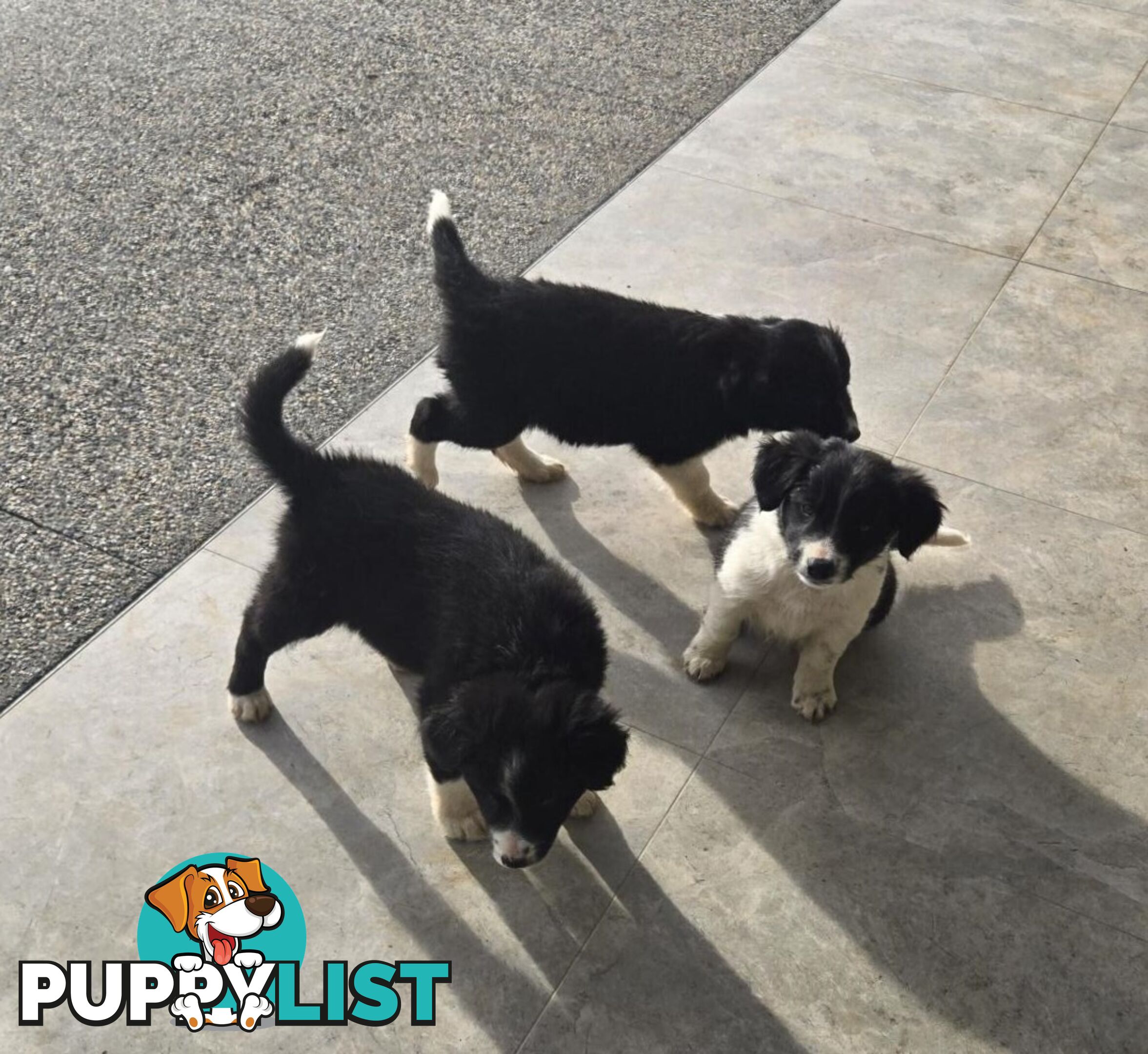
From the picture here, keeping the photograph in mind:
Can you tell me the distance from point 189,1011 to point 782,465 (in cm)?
180

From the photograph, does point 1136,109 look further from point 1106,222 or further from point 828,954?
point 828,954

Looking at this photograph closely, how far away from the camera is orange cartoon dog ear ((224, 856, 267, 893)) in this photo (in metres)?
3.04

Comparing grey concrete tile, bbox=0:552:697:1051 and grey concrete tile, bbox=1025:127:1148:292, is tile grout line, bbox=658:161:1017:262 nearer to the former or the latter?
grey concrete tile, bbox=1025:127:1148:292

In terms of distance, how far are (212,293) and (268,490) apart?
120 centimetres

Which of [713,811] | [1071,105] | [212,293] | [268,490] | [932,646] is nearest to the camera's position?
[713,811]

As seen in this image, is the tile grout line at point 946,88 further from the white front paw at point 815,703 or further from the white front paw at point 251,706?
the white front paw at point 251,706

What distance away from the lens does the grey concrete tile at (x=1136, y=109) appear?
6.26m

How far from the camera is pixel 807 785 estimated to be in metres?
3.29

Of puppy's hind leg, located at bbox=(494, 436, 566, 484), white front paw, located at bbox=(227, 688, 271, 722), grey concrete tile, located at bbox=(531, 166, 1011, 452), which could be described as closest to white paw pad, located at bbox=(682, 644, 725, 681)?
puppy's hind leg, located at bbox=(494, 436, 566, 484)

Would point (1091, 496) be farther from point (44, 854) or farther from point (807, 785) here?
point (44, 854)

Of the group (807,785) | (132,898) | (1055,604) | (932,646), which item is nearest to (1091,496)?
(1055,604)

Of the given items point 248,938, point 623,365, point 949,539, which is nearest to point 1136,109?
point 949,539

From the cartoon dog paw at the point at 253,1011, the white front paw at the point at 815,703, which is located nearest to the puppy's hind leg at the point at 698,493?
the white front paw at the point at 815,703

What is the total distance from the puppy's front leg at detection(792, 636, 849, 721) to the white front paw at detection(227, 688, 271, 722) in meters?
1.37
